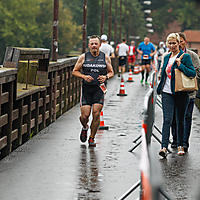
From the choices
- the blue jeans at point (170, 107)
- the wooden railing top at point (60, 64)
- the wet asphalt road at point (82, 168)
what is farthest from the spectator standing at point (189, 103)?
the wooden railing top at point (60, 64)

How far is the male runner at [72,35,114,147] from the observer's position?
10891 millimetres

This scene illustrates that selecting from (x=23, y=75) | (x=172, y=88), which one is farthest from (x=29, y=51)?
(x=172, y=88)

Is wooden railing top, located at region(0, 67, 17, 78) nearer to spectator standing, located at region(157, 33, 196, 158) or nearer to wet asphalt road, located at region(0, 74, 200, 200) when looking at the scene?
wet asphalt road, located at region(0, 74, 200, 200)

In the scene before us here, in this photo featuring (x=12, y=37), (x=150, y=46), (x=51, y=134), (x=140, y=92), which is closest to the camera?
(x=51, y=134)

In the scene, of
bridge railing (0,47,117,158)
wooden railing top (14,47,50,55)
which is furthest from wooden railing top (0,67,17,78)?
wooden railing top (14,47,50,55)

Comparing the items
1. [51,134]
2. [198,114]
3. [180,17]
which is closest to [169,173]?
[51,134]

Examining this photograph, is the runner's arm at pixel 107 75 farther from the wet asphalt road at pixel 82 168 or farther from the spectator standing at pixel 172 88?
the spectator standing at pixel 172 88

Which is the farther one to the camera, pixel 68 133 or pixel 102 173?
pixel 68 133

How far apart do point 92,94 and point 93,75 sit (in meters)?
Answer: 0.32

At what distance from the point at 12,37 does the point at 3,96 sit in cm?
9722

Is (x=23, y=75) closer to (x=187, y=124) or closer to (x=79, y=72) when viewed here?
(x=79, y=72)

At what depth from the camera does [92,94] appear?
11.1 metres

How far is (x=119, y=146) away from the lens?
11.3 m

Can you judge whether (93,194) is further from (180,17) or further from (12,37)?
(180,17)
